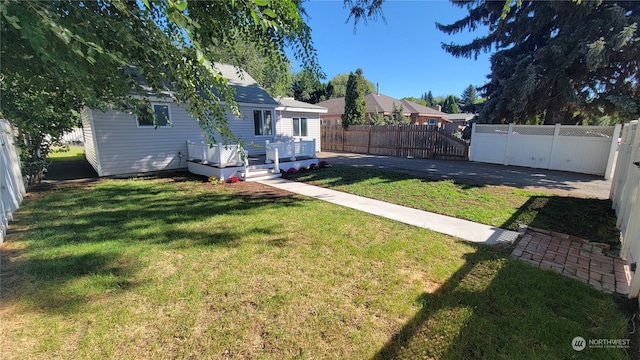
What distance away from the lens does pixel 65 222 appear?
4.96 meters

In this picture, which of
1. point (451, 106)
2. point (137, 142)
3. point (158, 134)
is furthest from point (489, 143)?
point (451, 106)

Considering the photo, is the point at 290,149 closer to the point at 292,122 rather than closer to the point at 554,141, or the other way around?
the point at 292,122

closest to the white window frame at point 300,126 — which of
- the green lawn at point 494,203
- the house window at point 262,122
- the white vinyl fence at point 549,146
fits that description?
the house window at point 262,122

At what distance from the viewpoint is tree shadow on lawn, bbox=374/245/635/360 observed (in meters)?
2.20

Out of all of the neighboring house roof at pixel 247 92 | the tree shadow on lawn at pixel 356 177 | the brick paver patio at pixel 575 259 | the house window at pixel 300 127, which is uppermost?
the neighboring house roof at pixel 247 92

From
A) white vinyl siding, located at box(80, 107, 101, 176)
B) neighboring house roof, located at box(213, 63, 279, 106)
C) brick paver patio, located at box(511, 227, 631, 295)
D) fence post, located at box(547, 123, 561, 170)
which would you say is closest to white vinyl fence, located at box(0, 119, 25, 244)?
white vinyl siding, located at box(80, 107, 101, 176)

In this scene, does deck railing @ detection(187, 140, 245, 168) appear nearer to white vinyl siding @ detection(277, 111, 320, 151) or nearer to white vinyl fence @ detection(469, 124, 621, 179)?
white vinyl siding @ detection(277, 111, 320, 151)

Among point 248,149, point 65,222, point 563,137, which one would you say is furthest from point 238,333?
point 563,137

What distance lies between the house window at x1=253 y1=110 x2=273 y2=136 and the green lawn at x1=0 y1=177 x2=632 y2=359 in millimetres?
8605

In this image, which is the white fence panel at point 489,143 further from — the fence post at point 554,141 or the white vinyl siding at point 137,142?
the white vinyl siding at point 137,142

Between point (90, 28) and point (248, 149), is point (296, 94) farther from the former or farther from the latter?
point (90, 28)

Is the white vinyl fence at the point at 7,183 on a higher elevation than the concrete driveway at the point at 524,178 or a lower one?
higher

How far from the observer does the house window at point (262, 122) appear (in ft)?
42.1

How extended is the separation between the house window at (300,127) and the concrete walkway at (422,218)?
31.5ft
